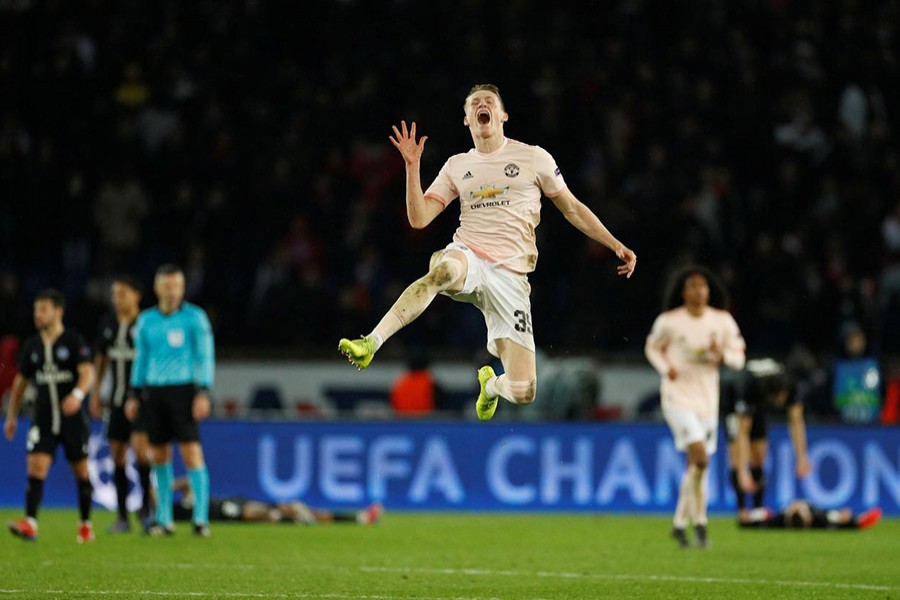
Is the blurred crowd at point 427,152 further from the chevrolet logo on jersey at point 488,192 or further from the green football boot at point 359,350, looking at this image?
the green football boot at point 359,350

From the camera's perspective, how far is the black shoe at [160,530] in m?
15.0

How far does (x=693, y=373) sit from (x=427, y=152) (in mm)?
8361

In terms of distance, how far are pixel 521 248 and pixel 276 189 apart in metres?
11.5

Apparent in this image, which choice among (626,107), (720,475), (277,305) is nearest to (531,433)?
(720,475)

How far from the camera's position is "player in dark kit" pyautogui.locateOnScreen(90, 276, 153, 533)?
1545 cm

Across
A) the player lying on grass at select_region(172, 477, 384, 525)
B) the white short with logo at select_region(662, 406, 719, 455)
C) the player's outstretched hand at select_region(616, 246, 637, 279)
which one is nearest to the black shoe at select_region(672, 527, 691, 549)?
the white short with logo at select_region(662, 406, 719, 455)

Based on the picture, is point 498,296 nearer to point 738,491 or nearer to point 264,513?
point 738,491

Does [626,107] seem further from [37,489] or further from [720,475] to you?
[37,489]

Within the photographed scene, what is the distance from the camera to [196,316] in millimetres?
14773

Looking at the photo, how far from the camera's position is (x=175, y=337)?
14.7 metres

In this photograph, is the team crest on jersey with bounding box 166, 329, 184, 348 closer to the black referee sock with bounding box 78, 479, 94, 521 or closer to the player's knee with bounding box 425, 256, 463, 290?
the black referee sock with bounding box 78, 479, 94, 521

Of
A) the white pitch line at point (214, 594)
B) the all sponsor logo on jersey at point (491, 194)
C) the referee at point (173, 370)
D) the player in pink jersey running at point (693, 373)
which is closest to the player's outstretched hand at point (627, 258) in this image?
the all sponsor logo on jersey at point (491, 194)

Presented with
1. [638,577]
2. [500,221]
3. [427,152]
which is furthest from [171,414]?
[427,152]

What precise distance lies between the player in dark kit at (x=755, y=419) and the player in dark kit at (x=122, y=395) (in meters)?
5.78
